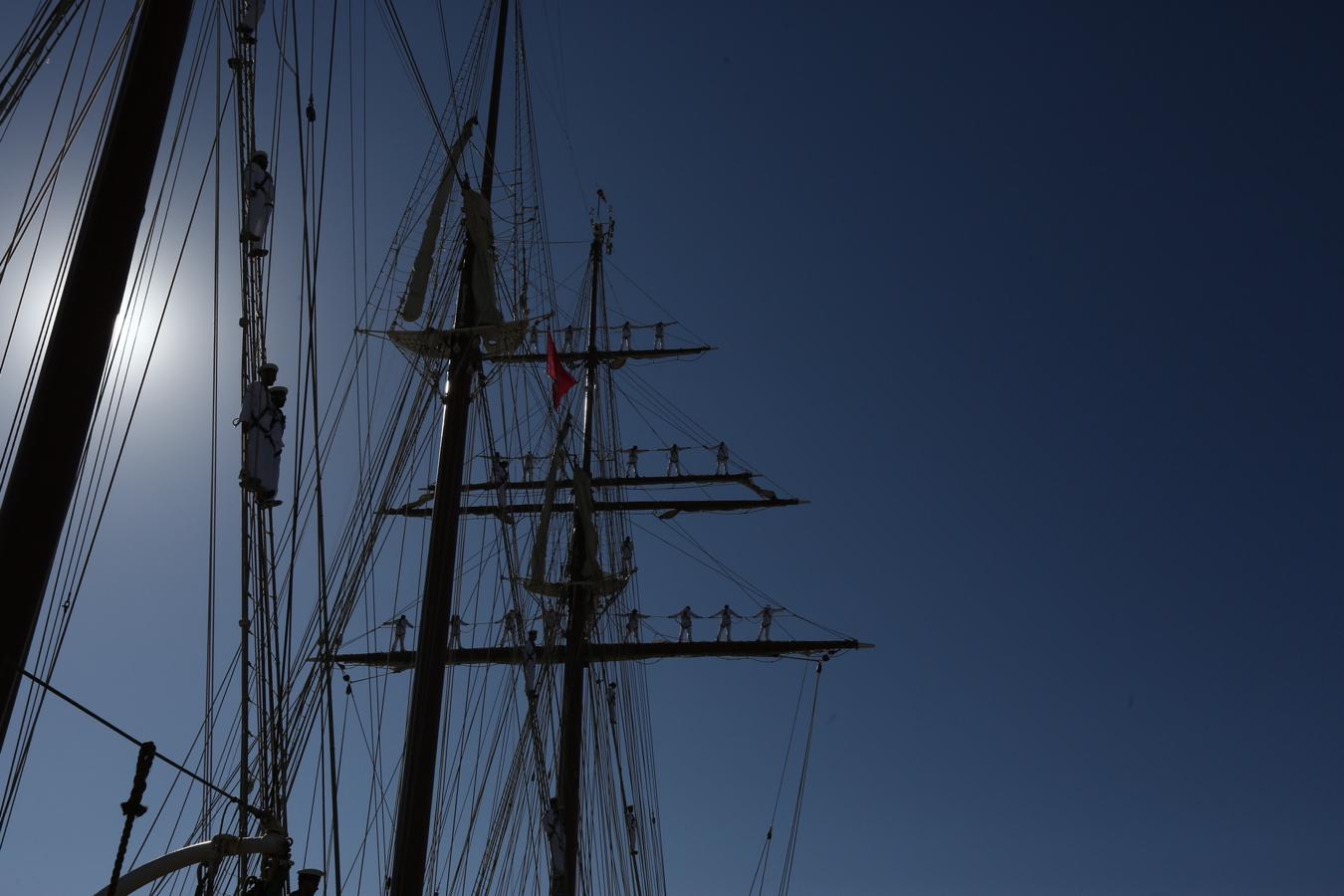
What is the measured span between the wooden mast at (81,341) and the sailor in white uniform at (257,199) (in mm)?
2410

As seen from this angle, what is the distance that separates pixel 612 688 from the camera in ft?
101

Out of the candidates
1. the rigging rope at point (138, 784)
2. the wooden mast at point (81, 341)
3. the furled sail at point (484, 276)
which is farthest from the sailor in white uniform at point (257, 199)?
the furled sail at point (484, 276)

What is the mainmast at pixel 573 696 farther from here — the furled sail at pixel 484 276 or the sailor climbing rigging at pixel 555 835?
the furled sail at pixel 484 276

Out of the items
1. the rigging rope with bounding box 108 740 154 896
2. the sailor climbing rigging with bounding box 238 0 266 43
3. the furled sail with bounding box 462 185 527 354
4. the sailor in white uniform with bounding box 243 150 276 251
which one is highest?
the furled sail with bounding box 462 185 527 354

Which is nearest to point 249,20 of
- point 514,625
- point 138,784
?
point 138,784

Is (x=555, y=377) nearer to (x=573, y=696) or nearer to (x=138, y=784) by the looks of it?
(x=573, y=696)

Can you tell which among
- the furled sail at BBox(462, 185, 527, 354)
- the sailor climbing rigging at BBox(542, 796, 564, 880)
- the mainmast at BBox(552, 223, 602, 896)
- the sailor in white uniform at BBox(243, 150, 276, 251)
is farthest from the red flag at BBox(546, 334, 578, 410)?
the sailor in white uniform at BBox(243, 150, 276, 251)

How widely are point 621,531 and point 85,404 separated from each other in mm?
25309

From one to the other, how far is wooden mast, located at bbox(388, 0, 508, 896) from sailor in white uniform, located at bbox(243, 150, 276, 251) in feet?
19.3

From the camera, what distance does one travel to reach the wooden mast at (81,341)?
626cm

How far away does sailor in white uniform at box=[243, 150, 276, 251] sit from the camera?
33.0 feet

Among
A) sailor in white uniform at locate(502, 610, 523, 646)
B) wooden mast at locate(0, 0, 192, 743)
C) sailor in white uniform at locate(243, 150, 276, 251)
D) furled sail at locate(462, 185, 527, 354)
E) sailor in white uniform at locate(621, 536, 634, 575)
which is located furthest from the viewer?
sailor in white uniform at locate(621, 536, 634, 575)

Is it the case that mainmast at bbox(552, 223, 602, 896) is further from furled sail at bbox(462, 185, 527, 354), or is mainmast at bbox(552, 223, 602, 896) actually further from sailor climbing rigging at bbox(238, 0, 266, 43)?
sailor climbing rigging at bbox(238, 0, 266, 43)

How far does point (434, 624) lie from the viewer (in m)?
15.4
